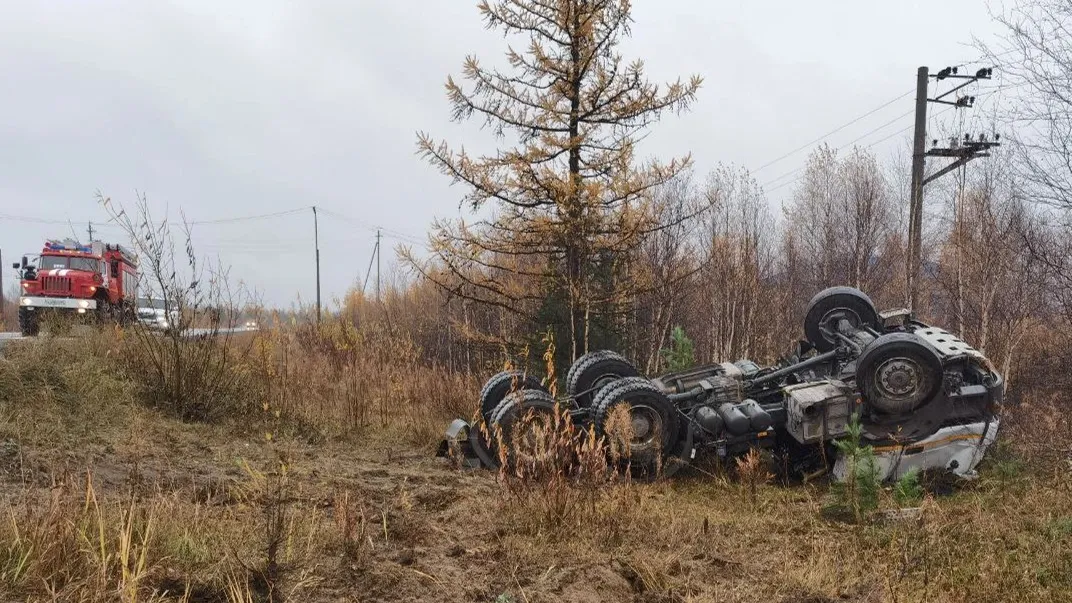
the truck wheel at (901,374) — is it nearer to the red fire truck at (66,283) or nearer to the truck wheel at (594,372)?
the truck wheel at (594,372)

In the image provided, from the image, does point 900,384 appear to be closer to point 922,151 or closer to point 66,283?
point 922,151

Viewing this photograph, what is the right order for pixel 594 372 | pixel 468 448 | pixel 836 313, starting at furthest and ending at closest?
pixel 836 313 < pixel 594 372 < pixel 468 448

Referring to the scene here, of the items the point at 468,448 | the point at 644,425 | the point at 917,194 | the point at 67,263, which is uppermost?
the point at 917,194

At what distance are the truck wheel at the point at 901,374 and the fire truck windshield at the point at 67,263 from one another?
63.5 feet

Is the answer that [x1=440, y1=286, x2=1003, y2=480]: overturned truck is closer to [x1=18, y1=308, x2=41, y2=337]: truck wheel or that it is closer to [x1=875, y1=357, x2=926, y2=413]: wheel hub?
[x1=875, y1=357, x2=926, y2=413]: wheel hub

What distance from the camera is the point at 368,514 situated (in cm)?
437

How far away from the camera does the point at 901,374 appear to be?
21.1 ft

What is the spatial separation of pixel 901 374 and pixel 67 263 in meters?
19.8

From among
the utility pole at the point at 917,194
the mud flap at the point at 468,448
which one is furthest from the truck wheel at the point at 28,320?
the utility pole at the point at 917,194

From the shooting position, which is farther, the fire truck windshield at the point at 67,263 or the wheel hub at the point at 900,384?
the fire truck windshield at the point at 67,263

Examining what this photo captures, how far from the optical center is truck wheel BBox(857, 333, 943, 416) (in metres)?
6.43

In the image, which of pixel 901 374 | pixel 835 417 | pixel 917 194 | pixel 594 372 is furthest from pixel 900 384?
pixel 917 194

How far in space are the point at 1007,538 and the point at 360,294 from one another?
80.9ft

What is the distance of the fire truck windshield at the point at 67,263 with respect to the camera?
1752cm
